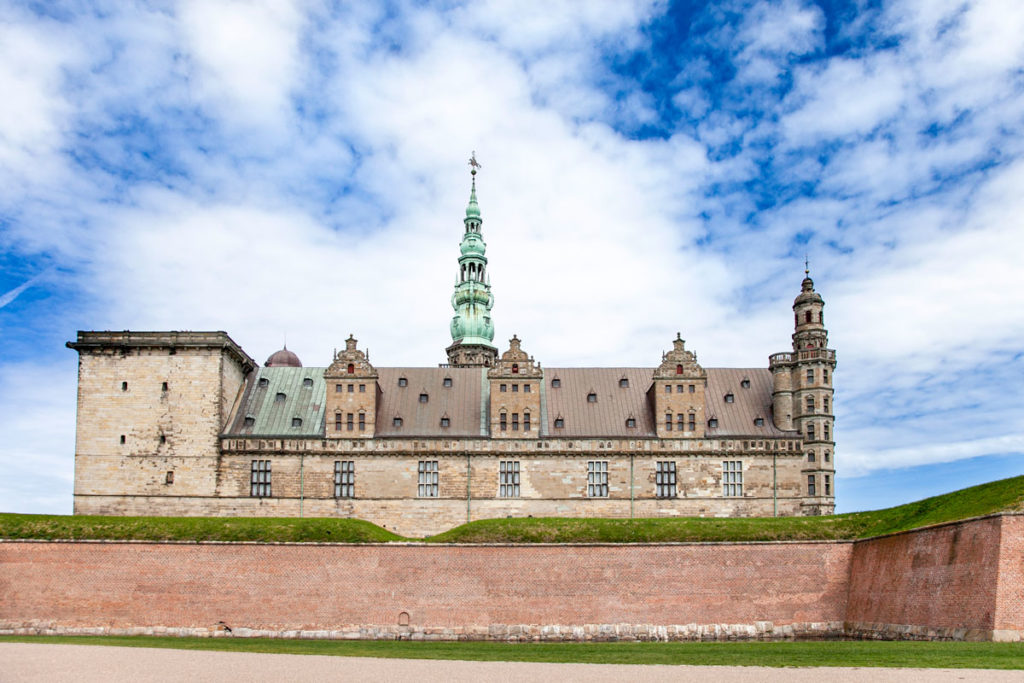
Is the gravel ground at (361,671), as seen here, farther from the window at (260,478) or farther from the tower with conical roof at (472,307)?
the tower with conical roof at (472,307)

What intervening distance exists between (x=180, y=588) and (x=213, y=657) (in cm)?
1483

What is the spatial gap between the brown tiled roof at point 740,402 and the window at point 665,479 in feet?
10.4

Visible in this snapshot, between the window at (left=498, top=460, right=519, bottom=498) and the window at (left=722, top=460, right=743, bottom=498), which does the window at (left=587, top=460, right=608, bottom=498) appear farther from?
the window at (left=722, top=460, right=743, bottom=498)

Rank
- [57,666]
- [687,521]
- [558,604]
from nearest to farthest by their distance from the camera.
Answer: [57,666] < [558,604] < [687,521]

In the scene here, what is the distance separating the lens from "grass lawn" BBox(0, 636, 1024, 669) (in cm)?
2380

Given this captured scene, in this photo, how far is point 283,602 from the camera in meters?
40.0

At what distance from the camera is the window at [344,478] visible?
51625 mm

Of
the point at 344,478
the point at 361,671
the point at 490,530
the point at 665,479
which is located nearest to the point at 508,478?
the point at 665,479

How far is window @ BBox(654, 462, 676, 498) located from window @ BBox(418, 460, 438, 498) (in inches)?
488

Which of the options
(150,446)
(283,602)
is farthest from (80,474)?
(283,602)

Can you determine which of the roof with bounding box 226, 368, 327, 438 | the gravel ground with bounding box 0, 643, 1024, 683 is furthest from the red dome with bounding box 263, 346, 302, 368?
the gravel ground with bounding box 0, 643, 1024, 683

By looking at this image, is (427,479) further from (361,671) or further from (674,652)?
(361,671)

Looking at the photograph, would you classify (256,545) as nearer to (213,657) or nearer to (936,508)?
(213,657)

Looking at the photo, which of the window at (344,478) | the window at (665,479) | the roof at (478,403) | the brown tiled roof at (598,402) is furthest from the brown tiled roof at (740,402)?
the window at (344,478)
